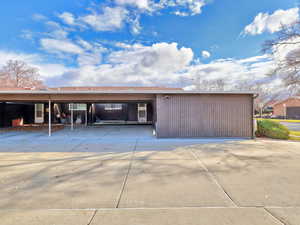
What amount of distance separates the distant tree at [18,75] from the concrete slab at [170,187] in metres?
30.0

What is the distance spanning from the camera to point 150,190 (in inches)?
112

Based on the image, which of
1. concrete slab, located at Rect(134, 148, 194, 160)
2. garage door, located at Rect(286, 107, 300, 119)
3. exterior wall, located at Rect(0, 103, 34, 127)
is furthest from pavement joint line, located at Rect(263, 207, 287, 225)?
garage door, located at Rect(286, 107, 300, 119)

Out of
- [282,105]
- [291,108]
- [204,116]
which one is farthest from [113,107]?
[282,105]

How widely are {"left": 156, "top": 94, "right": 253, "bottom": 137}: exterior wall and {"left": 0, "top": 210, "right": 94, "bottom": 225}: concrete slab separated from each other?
642 cm

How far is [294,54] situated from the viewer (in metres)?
10.2

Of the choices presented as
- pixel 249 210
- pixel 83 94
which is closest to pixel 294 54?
pixel 249 210

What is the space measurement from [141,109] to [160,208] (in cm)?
1491

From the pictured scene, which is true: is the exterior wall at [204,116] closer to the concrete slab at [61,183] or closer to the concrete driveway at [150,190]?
the concrete driveway at [150,190]

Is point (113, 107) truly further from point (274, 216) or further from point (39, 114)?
point (274, 216)

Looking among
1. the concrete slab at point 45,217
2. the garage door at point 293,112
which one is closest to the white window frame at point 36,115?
the concrete slab at point 45,217

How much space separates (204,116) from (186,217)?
6997mm

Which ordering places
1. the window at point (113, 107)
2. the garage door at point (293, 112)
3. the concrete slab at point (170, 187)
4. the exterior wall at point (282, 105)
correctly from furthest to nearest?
1. the exterior wall at point (282, 105)
2. the garage door at point (293, 112)
3. the window at point (113, 107)
4. the concrete slab at point (170, 187)

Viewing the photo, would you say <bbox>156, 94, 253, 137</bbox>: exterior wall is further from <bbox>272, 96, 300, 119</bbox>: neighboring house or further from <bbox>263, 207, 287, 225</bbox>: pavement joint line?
<bbox>272, 96, 300, 119</bbox>: neighboring house

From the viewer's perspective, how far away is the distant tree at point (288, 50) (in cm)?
1024
